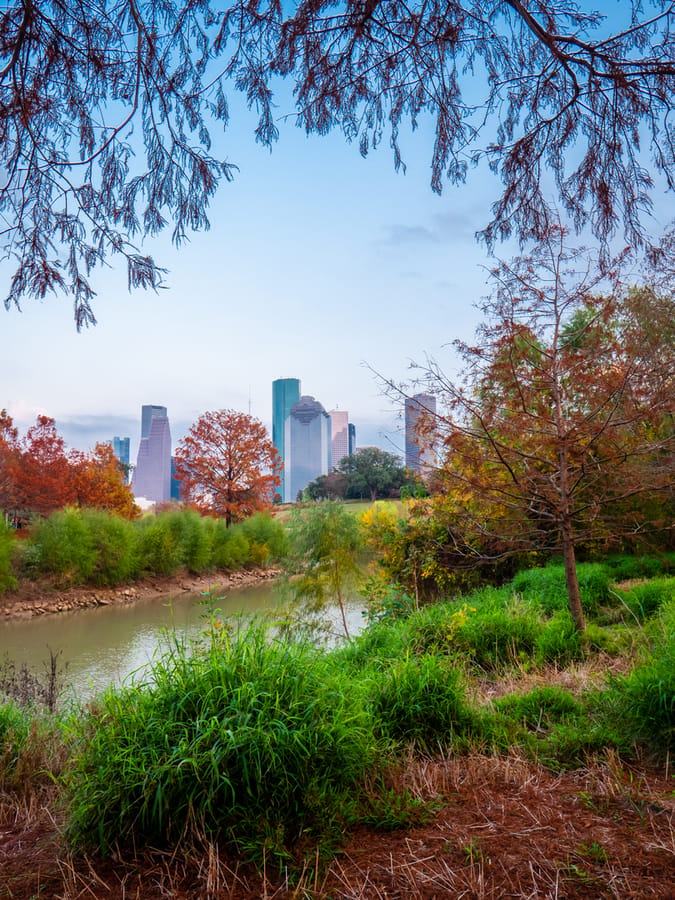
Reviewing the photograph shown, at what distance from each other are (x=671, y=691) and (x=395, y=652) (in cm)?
212

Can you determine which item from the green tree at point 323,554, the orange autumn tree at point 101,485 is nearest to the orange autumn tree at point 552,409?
the green tree at point 323,554

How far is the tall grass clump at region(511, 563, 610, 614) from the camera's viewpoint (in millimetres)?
6594

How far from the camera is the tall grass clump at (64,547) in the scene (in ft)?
49.7

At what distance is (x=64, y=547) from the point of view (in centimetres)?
1508

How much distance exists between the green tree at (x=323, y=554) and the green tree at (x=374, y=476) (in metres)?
6.10

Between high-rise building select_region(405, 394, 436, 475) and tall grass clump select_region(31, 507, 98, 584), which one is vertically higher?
high-rise building select_region(405, 394, 436, 475)

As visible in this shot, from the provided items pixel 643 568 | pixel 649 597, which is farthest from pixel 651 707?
pixel 643 568

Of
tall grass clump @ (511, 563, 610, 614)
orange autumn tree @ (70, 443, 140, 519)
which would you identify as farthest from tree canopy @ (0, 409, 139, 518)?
tall grass clump @ (511, 563, 610, 614)

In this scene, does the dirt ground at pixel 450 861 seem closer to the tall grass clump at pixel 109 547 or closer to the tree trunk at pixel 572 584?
the tree trunk at pixel 572 584

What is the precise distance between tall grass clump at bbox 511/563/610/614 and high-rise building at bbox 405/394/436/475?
7.54ft

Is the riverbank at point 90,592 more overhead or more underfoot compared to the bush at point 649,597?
more underfoot

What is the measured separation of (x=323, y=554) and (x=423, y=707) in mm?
7598

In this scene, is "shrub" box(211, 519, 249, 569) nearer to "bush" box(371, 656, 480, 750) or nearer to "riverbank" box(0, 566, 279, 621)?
"riverbank" box(0, 566, 279, 621)

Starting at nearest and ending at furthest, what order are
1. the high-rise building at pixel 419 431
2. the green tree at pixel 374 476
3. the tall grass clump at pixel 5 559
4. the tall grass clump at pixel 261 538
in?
the high-rise building at pixel 419 431, the tall grass clump at pixel 5 559, the green tree at pixel 374 476, the tall grass clump at pixel 261 538
